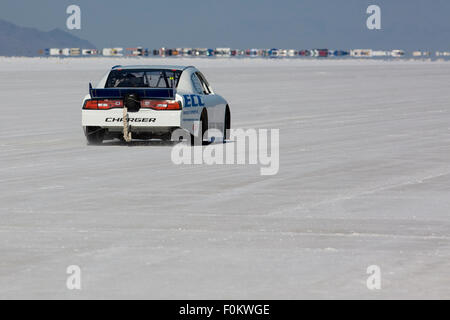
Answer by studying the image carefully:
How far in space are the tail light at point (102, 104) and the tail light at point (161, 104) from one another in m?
0.42

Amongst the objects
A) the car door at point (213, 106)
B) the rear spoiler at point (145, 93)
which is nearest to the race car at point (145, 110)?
the rear spoiler at point (145, 93)

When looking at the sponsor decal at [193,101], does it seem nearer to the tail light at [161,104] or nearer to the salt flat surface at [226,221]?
the tail light at [161,104]

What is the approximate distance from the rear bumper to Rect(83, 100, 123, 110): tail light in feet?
0.22

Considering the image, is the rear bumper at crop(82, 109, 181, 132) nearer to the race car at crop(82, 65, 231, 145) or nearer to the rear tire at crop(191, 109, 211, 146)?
the race car at crop(82, 65, 231, 145)

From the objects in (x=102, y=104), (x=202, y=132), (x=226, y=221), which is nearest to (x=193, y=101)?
(x=202, y=132)

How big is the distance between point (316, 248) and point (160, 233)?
62.3 inches

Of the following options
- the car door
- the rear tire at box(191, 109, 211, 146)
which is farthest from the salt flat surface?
the car door

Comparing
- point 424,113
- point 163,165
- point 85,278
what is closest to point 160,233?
point 85,278

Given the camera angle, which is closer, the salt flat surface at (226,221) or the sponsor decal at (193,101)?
the salt flat surface at (226,221)

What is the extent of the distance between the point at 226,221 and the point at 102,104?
8882 mm

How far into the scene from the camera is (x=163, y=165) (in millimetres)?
17281

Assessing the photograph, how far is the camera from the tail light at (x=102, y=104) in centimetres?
1988

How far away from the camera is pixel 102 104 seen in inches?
789
